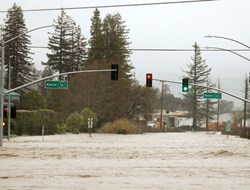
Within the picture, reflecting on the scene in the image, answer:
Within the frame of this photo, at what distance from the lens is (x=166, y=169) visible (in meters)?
22.7

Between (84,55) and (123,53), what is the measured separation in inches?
360

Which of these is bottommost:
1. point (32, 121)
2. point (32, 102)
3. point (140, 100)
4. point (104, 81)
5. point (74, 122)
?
point (74, 122)

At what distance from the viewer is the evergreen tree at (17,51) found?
302ft

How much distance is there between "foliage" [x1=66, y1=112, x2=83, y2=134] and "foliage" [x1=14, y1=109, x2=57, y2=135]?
20.2 feet

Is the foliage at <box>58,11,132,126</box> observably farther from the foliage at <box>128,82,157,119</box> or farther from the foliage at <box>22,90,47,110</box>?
the foliage at <box>22,90,47,110</box>

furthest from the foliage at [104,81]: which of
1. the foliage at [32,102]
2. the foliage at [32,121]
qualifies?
the foliage at [32,121]

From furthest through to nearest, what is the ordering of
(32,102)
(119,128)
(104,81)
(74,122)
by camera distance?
(104,81), (32,102), (119,128), (74,122)

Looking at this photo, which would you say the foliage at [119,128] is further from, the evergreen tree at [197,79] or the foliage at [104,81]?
the evergreen tree at [197,79]

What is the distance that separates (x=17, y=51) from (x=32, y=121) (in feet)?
83.7

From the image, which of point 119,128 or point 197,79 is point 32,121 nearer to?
point 119,128

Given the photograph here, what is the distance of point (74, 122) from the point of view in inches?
3152

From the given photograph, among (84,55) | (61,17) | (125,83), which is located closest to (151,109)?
(125,83)

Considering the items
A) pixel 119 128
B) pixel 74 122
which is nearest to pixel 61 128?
pixel 74 122

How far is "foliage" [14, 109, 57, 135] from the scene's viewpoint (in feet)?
230
